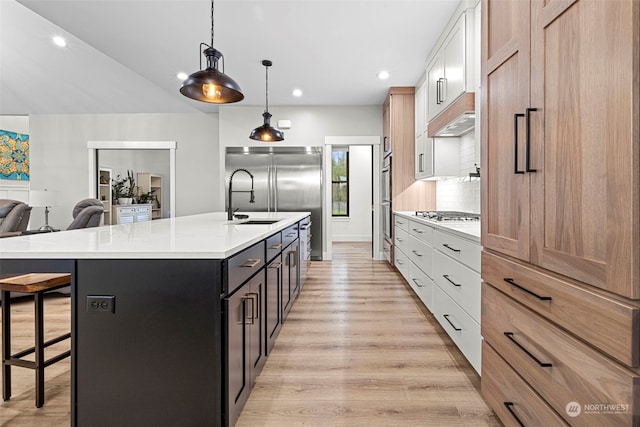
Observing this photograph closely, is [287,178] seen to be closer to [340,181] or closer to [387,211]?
[387,211]

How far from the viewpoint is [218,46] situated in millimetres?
3896

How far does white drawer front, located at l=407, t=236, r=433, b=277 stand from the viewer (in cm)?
298

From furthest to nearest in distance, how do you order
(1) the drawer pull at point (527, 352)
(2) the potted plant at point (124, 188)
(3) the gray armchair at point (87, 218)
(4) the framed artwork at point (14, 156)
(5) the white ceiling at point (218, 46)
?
(2) the potted plant at point (124, 188) < (4) the framed artwork at point (14, 156) < (3) the gray armchair at point (87, 218) < (5) the white ceiling at point (218, 46) < (1) the drawer pull at point (527, 352)

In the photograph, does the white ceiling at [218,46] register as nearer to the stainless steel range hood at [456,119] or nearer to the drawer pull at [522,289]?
the stainless steel range hood at [456,119]

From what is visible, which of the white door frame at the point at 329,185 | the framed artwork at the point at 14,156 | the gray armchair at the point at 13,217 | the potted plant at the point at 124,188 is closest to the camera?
the gray armchair at the point at 13,217

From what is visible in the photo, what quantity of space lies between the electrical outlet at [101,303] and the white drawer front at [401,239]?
3251mm

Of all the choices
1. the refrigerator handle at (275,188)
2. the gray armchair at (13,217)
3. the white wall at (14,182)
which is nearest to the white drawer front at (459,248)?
the refrigerator handle at (275,188)

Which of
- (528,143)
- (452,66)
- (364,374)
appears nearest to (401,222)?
(452,66)

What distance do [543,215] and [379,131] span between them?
17.2 feet

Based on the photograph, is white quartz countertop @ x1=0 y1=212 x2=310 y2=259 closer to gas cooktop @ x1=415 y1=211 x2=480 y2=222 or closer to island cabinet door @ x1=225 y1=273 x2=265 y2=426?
island cabinet door @ x1=225 y1=273 x2=265 y2=426

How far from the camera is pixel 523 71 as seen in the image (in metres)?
1.29

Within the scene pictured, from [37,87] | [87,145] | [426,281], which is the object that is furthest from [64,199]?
[426,281]

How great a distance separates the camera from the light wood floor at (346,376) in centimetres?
167

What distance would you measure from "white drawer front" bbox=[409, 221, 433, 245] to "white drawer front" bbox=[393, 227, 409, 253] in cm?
27
